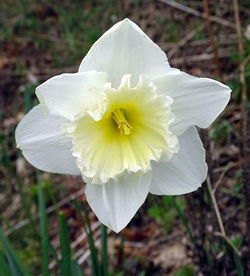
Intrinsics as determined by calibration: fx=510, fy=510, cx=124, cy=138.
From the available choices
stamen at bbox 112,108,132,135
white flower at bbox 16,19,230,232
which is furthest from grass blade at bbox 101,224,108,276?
stamen at bbox 112,108,132,135

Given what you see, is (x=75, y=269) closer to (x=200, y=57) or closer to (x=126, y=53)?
(x=126, y=53)

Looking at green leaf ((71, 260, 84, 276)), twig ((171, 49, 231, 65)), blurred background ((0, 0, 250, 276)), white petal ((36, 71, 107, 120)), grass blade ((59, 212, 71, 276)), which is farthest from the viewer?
twig ((171, 49, 231, 65))

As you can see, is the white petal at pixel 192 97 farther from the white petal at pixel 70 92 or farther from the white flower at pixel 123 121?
the white petal at pixel 70 92

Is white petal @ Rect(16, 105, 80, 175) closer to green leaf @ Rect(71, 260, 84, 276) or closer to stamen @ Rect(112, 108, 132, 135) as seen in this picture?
stamen @ Rect(112, 108, 132, 135)

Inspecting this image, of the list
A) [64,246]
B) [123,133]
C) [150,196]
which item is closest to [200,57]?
[150,196]

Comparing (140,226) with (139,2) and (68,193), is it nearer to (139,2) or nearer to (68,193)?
(68,193)

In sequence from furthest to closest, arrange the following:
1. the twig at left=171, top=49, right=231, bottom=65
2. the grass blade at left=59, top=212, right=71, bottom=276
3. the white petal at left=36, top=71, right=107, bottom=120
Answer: the twig at left=171, top=49, right=231, bottom=65
the grass blade at left=59, top=212, right=71, bottom=276
the white petal at left=36, top=71, right=107, bottom=120

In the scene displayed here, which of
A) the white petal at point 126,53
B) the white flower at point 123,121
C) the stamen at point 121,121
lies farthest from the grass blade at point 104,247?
the white petal at point 126,53

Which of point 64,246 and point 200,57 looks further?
point 200,57
